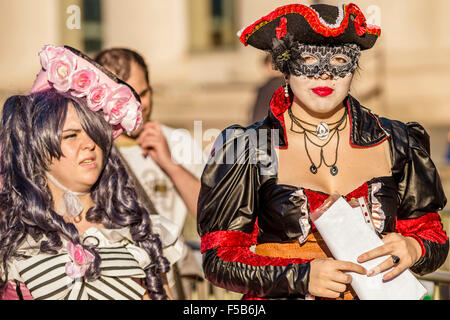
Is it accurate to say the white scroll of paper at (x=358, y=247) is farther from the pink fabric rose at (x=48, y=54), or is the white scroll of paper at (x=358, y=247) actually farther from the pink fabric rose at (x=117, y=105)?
the pink fabric rose at (x=48, y=54)

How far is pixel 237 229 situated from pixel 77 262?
74cm

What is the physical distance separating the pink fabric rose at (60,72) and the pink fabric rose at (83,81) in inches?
0.8

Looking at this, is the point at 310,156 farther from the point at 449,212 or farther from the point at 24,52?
the point at 24,52

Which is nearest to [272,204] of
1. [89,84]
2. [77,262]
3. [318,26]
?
[318,26]

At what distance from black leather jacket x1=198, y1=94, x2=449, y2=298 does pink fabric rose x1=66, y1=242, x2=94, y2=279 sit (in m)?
0.56

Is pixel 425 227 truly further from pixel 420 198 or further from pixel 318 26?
pixel 318 26

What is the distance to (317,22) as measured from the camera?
269cm

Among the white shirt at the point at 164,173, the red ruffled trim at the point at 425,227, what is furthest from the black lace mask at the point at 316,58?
the white shirt at the point at 164,173

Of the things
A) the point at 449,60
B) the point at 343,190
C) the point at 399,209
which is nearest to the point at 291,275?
the point at 343,190

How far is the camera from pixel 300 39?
2.77 meters

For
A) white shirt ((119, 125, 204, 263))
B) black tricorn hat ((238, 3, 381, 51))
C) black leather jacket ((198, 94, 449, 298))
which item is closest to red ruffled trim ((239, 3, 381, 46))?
black tricorn hat ((238, 3, 381, 51))

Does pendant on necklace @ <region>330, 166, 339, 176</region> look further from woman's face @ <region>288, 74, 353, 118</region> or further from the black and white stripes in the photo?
the black and white stripes

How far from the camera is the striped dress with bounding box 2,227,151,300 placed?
3.04 meters

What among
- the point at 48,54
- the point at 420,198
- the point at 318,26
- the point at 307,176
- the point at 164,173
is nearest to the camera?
the point at 318,26
